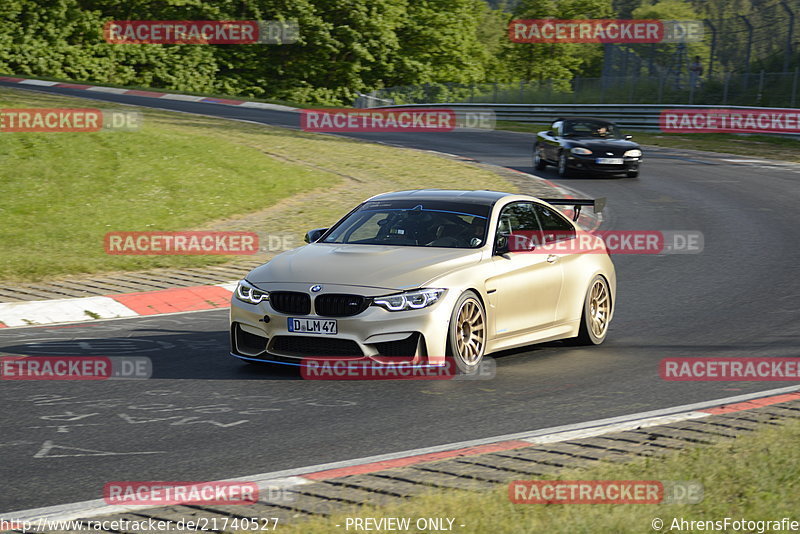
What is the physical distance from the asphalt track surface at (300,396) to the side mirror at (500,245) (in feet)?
3.08

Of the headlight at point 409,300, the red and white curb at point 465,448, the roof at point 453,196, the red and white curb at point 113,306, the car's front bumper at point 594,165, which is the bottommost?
the red and white curb at point 113,306

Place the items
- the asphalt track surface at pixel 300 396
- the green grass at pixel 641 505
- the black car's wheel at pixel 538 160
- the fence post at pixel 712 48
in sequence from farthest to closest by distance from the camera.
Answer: the fence post at pixel 712 48, the black car's wheel at pixel 538 160, the asphalt track surface at pixel 300 396, the green grass at pixel 641 505

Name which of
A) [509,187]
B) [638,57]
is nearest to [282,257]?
[509,187]

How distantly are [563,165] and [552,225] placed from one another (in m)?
16.4

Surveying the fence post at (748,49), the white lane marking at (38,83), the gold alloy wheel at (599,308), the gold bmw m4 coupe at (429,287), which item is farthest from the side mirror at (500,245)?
the white lane marking at (38,83)

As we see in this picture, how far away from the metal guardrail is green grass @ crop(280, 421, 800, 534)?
31.3 meters

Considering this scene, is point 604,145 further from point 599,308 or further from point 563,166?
point 599,308

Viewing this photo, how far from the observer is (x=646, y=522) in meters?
4.94

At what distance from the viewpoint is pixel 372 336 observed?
321 inches

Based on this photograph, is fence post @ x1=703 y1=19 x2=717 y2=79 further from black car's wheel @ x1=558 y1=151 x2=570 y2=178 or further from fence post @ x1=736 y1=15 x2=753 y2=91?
black car's wheel @ x1=558 y1=151 x2=570 y2=178

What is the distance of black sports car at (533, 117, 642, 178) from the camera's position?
85.7 ft

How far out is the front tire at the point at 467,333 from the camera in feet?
27.6

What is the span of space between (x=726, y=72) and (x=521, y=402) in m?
33.8

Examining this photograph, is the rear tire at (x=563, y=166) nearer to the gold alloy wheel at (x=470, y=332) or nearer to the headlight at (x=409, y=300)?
the gold alloy wheel at (x=470, y=332)
